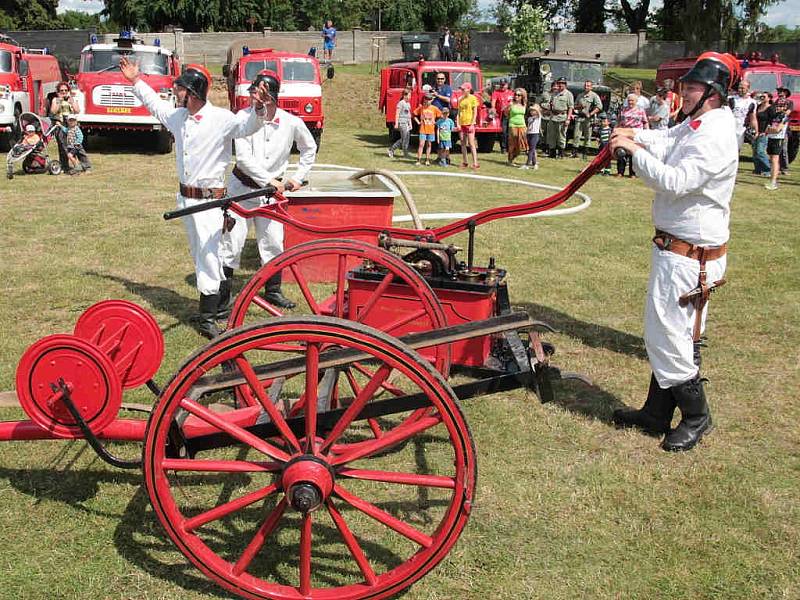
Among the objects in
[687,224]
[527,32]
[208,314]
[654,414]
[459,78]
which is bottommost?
[654,414]

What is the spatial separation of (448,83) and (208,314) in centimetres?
1467

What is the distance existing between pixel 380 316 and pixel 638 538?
2.33 metres

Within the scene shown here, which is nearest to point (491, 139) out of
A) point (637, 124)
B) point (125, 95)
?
point (637, 124)

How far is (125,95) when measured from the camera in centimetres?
1611

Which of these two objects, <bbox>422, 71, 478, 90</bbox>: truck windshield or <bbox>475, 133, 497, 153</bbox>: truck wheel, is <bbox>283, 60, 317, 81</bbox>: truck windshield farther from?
<bbox>475, 133, 497, 153</bbox>: truck wheel

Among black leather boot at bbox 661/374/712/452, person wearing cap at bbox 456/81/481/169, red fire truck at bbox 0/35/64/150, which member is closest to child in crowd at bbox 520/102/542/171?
person wearing cap at bbox 456/81/481/169

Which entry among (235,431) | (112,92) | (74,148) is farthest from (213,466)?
(112,92)

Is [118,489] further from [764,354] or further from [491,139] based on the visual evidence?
[491,139]

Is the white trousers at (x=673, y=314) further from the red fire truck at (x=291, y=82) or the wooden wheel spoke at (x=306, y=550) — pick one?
the red fire truck at (x=291, y=82)

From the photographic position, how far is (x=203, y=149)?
221 inches

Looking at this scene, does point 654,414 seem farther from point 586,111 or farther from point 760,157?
point 586,111

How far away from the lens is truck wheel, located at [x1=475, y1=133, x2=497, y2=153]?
759 inches

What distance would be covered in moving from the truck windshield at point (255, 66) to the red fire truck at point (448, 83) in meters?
3.09

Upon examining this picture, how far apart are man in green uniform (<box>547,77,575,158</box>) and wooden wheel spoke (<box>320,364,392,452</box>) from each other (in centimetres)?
1591
